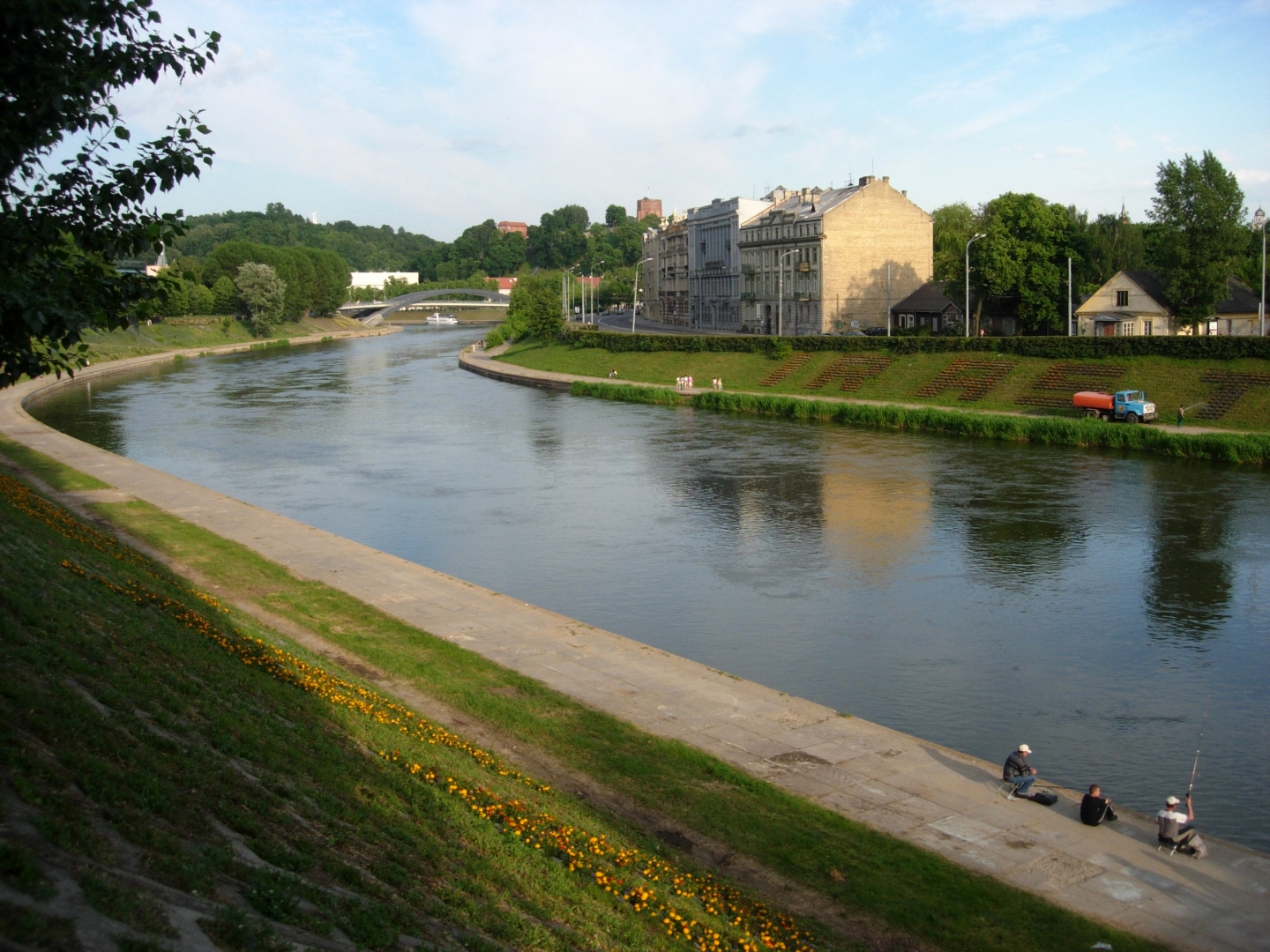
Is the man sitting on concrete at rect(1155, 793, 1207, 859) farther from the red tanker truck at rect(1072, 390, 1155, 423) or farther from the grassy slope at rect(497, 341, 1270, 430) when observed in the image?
the red tanker truck at rect(1072, 390, 1155, 423)

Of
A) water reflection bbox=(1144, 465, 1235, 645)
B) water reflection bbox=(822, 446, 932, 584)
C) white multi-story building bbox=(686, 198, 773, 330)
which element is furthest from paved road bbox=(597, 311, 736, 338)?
water reflection bbox=(1144, 465, 1235, 645)

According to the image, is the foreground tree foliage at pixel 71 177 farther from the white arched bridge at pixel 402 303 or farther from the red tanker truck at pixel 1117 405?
the white arched bridge at pixel 402 303

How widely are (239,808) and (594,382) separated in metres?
64.9

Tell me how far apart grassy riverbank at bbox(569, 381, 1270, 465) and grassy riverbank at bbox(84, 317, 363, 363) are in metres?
55.3

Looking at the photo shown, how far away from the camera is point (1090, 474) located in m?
40.1

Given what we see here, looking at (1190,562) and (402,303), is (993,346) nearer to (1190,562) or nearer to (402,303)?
(1190,562)

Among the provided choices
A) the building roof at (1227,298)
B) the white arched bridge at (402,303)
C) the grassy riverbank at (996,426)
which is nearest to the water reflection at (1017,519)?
the grassy riverbank at (996,426)

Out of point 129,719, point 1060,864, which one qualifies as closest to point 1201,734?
point 1060,864

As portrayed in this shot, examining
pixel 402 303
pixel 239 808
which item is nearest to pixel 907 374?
pixel 239 808

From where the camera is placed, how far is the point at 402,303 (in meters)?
184

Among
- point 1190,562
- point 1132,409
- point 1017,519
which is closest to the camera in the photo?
point 1190,562

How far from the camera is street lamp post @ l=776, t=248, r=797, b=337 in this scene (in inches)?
3450

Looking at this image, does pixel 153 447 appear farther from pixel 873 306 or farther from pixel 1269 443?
pixel 873 306

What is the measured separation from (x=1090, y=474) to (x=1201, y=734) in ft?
78.9
